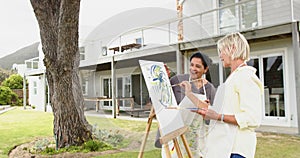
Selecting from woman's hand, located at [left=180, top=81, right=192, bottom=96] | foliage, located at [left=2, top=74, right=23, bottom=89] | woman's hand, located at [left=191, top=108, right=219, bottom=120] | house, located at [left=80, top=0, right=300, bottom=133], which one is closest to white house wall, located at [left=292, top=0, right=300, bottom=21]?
house, located at [left=80, top=0, right=300, bottom=133]

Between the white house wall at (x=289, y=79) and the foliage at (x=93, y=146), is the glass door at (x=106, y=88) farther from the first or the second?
the white house wall at (x=289, y=79)

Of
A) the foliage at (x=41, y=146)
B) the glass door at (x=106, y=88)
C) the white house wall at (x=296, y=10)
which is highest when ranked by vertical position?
the white house wall at (x=296, y=10)

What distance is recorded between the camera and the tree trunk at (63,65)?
4.80m

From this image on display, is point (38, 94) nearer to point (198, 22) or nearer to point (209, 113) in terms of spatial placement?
point (198, 22)

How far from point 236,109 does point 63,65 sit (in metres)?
3.90

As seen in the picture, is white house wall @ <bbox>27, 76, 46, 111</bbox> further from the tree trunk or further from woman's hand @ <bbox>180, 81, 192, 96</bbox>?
woman's hand @ <bbox>180, 81, 192, 96</bbox>

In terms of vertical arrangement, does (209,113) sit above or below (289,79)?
below

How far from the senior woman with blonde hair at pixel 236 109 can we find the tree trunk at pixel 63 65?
11.2ft

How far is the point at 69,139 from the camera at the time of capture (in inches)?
203

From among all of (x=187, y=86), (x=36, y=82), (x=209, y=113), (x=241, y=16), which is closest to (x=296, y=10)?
(x=241, y=16)

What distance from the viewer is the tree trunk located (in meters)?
4.80

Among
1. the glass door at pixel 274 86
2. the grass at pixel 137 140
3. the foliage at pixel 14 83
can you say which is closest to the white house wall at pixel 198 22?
the glass door at pixel 274 86

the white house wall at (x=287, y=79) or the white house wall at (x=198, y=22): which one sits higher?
the white house wall at (x=198, y=22)

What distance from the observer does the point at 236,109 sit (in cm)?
160
